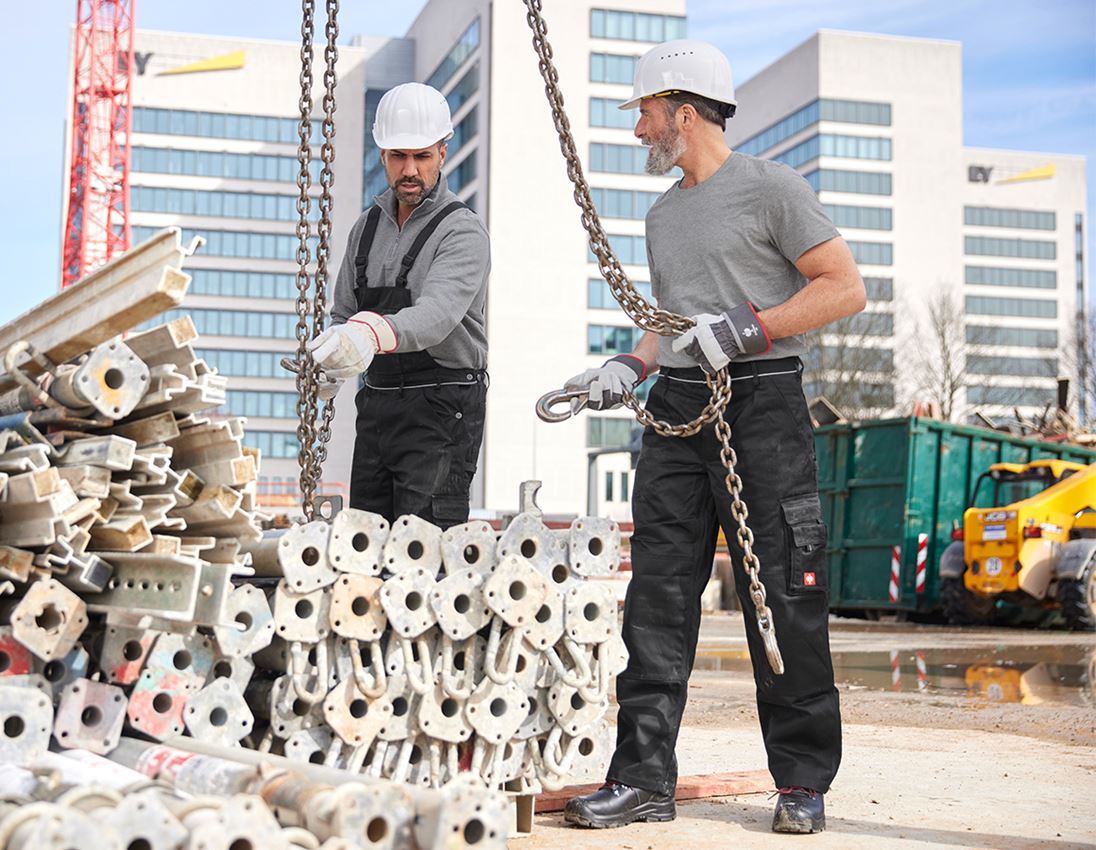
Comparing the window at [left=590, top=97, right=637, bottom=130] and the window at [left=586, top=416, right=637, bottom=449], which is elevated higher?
the window at [left=590, top=97, right=637, bottom=130]

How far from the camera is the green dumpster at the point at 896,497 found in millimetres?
16984

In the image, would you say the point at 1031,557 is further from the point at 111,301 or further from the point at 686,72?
the point at 111,301

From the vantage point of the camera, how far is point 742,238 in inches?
171

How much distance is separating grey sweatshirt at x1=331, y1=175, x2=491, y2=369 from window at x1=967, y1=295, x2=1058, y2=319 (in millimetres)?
83689

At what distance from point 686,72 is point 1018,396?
211ft

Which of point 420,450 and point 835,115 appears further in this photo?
point 835,115

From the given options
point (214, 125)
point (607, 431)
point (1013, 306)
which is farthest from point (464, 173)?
point (1013, 306)

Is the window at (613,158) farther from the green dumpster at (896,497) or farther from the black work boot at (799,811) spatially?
the black work boot at (799,811)

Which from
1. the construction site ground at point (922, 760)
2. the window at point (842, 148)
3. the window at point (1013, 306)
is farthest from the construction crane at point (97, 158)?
the construction site ground at point (922, 760)

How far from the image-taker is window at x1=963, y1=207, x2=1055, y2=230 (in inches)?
3423

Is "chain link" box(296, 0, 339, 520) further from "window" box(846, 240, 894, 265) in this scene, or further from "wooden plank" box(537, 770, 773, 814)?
"window" box(846, 240, 894, 265)

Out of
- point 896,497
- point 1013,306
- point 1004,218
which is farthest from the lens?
point 1004,218

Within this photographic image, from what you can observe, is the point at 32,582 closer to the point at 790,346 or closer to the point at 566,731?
the point at 566,731

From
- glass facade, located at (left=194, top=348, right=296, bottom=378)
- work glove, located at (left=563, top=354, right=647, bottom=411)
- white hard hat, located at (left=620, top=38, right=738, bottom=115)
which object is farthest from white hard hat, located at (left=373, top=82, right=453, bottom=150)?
glass facade, located at (left=194, top=348, right=296, bottom=378)
